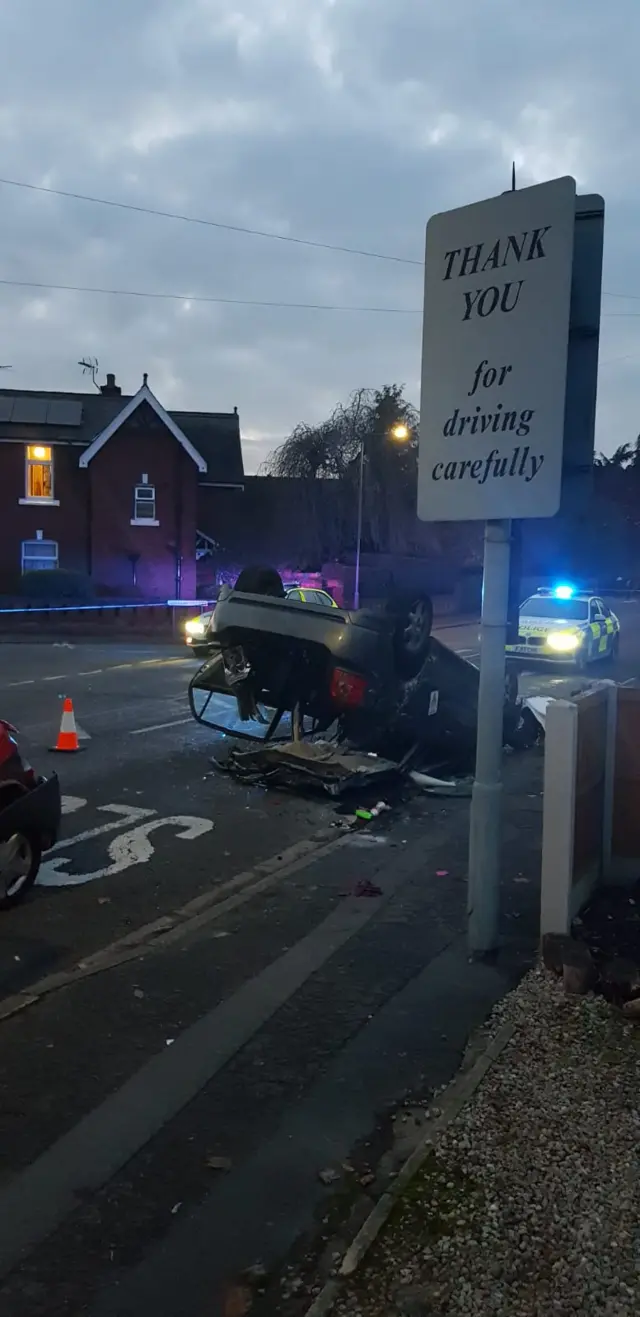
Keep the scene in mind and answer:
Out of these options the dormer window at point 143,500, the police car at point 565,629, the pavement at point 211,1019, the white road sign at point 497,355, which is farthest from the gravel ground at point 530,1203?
the dormer window at point 143,500

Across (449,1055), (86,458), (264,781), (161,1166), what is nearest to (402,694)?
(264,781)

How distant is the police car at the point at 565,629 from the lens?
2003cm

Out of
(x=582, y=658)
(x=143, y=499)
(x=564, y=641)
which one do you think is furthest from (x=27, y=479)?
(x=582, y=658)

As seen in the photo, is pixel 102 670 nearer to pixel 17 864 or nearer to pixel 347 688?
pixel 347 688

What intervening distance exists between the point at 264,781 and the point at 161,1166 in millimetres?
5880

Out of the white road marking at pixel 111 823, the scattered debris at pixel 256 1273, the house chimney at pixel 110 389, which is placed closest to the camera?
the scattered debris at pixel 256 1273

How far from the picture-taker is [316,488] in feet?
152

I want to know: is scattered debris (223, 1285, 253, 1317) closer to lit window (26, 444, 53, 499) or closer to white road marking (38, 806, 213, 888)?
white road marking (38, 806, 213, 888)

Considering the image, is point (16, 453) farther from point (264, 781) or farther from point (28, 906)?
point (28, 906)

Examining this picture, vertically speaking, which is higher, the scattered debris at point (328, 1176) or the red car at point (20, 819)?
the red car at point (20, 819)

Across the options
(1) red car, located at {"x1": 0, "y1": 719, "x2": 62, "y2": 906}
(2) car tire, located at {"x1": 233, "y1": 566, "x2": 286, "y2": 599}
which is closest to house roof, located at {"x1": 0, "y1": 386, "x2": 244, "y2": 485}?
(2) car tire, located at {"x1": 233, "y1": 566, "x2": 286, "y2": 599}

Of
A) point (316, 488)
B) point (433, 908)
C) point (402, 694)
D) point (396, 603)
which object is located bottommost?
point (433, 908)

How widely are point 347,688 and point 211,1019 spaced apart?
4.25 metres

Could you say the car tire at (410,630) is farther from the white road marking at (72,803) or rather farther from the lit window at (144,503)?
the lit window at (144,503)
